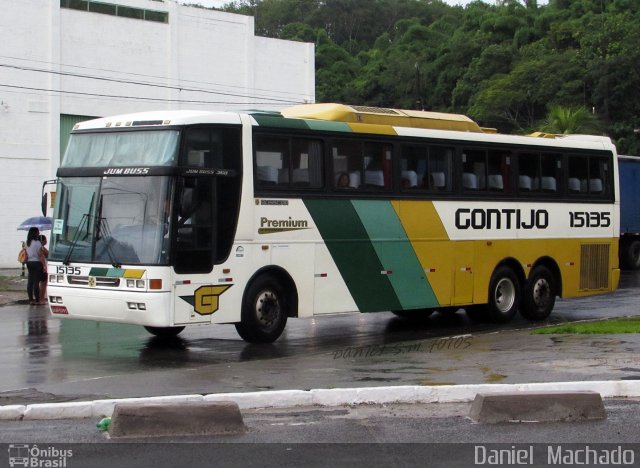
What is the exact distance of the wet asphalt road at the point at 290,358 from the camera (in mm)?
11070

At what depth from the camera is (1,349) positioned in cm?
1483

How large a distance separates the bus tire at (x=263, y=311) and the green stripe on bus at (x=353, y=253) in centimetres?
122

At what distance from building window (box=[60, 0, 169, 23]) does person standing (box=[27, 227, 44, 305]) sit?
55.1 ft

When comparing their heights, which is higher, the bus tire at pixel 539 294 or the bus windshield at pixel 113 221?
the bus windshield at pixel 113 221

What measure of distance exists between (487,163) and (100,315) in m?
7.94

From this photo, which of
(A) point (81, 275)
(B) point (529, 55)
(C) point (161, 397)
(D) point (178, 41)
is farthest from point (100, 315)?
(B) point (529, 55)

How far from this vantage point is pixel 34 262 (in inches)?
892

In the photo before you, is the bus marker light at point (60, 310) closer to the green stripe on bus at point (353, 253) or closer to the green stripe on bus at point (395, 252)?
the green stripe on bus at point (353, 253)

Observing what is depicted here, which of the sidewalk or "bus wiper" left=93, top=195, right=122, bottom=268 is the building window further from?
"bus wiper" left=93, top=195, right=122, bottom=268

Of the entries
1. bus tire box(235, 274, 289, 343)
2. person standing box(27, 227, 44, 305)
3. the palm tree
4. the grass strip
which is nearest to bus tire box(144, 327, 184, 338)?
bus tire box(235, 274, 289, 343)

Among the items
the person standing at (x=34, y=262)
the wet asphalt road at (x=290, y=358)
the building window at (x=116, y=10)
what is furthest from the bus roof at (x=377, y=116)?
the building window at (x=116, y=10)

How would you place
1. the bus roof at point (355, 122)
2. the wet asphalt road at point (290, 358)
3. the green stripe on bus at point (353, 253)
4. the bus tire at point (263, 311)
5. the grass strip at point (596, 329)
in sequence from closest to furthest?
the wet asphalt road at point (290, 358) → the bus roof at point (355, 122) → the bus tire at point (263, 311) → the grass strip at point (596, 329) → the green stripe on bus at point (353, 253)

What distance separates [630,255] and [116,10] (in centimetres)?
2086

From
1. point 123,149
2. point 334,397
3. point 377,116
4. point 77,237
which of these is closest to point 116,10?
point 377,116
